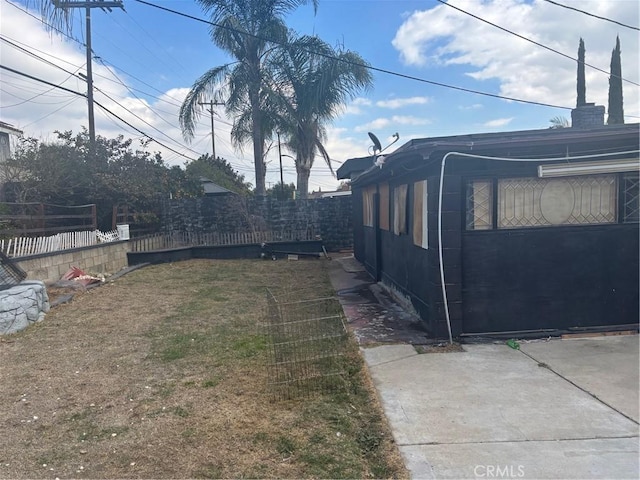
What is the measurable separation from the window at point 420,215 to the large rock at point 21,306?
5.54 meters

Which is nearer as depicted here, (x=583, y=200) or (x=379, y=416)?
(x=379, y=416)

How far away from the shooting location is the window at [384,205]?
8.15 metres

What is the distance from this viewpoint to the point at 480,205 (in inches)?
202

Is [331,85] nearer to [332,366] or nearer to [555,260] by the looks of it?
[555,260]

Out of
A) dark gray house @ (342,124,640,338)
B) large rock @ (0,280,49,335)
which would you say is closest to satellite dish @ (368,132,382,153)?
dark gray house @ (342,124,640,338)

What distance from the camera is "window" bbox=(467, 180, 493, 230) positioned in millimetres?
5094

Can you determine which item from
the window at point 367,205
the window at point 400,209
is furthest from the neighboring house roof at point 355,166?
the window at point 400,209

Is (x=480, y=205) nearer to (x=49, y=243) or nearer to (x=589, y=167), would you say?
(x=589, y=167)

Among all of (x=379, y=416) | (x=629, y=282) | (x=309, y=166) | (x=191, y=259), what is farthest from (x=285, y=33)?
(x=379, y=416)

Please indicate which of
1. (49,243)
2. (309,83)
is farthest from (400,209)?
(309,83)

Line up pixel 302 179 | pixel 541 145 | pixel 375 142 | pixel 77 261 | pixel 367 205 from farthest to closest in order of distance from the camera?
pixel 302 179 → pixel 367 205 → pixel 77 261 → pixel 375 142 → pixel 541 145

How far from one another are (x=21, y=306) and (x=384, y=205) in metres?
6.08

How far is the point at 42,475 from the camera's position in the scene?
272cm

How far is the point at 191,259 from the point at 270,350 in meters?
9.87
